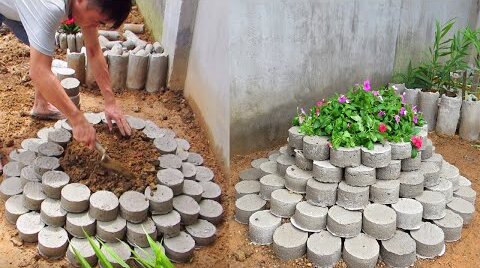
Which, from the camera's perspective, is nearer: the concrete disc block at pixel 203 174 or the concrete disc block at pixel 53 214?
the concrete disc block at pixel 53 214

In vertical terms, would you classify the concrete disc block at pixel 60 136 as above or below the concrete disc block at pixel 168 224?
above


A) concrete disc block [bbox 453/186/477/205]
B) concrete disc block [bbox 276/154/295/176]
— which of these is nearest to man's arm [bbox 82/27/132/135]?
concrete disc block [bbox 276/154/295/176]

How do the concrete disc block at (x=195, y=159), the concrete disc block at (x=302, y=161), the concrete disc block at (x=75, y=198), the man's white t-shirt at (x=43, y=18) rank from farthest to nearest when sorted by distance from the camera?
the concrete disc block at (x=195, y=159), the concrete disc block at (x=302, y=161), the concrete disc block at (x=75, y=198), the man's white t-shirt at (x=43, y=18)

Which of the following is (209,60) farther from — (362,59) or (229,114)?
(362,59)

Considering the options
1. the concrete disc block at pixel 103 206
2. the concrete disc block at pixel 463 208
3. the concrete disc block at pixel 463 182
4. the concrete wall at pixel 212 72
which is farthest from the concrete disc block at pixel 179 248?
the concrete disc block at pixel 463 182

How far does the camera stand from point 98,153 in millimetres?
3094

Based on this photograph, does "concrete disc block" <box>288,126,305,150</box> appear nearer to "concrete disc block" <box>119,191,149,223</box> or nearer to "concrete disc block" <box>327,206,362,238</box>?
"concrete disc block" <box>327,206,362,238</box>

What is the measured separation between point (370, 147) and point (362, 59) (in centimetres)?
122

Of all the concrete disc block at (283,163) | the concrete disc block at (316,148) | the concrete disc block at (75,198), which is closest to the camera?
the concrete disc block at (75,198)

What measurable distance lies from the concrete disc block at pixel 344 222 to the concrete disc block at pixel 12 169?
195 centimetres

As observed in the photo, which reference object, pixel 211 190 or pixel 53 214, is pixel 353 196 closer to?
pixel 211 190

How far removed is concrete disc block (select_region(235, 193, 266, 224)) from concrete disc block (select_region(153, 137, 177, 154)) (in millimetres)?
581

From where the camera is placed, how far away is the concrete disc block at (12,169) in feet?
10.8

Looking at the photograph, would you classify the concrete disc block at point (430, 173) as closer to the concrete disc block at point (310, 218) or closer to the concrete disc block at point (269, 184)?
the concrete disc block at point (310, 218)
